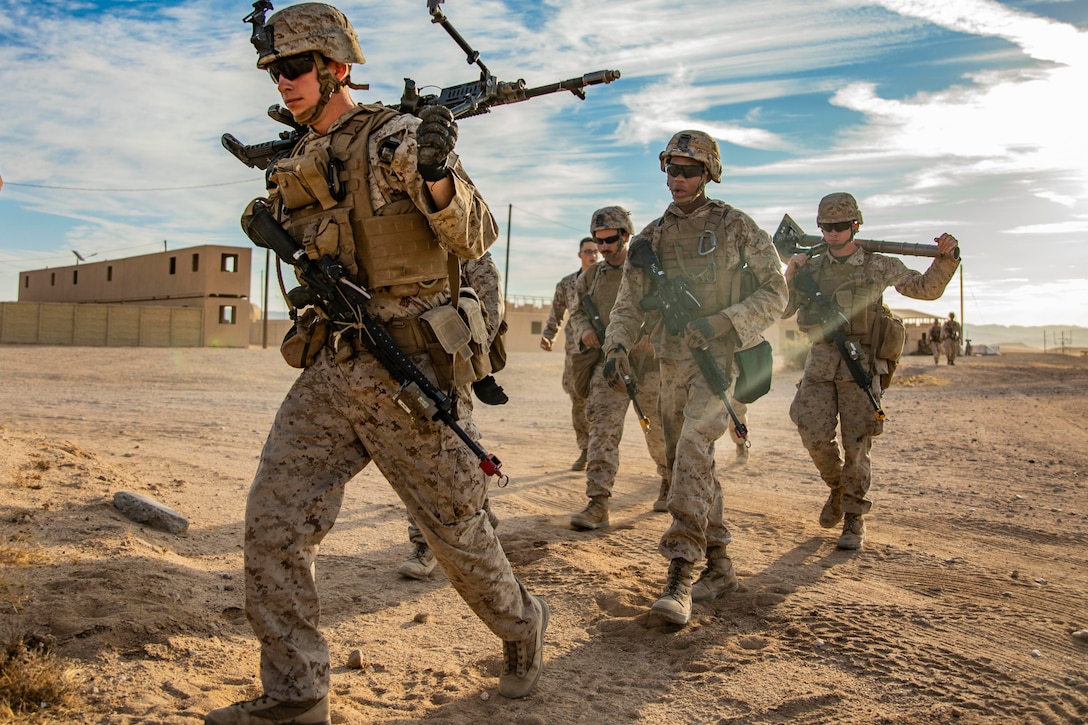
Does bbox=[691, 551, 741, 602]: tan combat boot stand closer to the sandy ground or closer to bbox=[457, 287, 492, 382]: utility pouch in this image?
→ the sandy ground

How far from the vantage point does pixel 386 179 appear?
9.04 feet

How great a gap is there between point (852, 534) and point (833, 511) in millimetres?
267

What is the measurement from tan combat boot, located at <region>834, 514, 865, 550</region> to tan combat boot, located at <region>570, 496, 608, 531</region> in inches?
61.5

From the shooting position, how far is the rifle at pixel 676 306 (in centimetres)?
430

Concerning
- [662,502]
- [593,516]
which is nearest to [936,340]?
[662,502]

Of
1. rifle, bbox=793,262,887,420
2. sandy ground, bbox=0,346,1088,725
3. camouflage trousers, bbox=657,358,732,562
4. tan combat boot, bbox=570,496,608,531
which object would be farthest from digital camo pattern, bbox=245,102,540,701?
rifle, bbox=793,262,887,420

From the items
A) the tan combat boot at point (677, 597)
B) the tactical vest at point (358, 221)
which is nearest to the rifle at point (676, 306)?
the tan combat boot at point (677, 597)

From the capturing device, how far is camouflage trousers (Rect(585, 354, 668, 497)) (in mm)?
6035

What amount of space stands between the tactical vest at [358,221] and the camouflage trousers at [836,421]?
11.9 feet

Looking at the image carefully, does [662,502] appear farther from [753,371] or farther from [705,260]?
[705,260]

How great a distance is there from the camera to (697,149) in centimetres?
454

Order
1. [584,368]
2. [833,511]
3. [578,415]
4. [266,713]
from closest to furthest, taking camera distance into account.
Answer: [266,713]
[833,511]
[584,368]
[578,415]

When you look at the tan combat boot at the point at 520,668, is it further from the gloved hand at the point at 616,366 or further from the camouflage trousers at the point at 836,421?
the camouflage trousers at the point at 836,421

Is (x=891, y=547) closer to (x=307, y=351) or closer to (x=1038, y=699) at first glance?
(x=1038, y=699)
